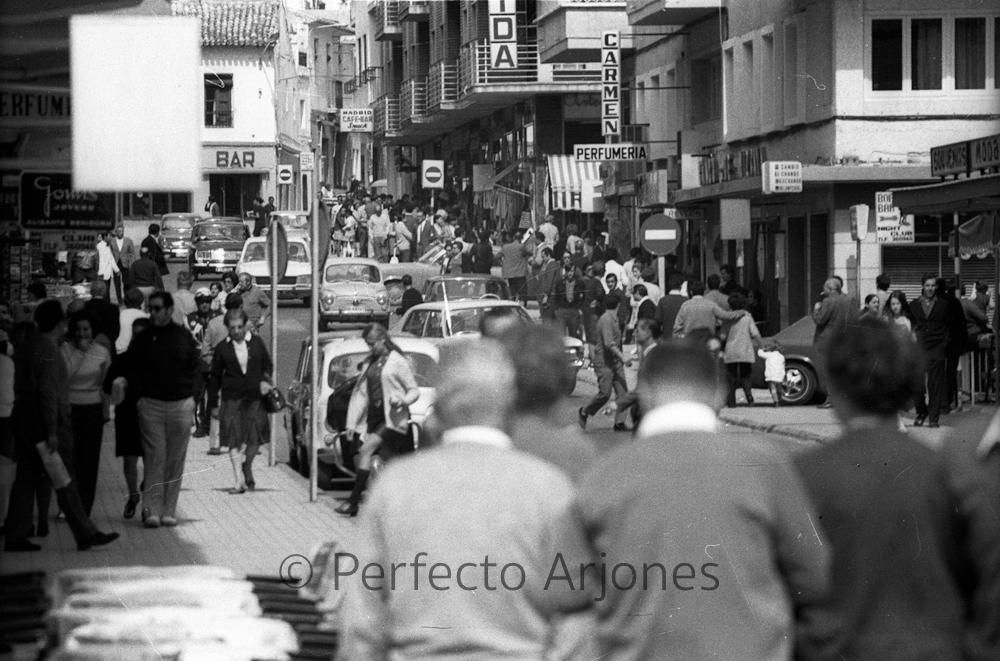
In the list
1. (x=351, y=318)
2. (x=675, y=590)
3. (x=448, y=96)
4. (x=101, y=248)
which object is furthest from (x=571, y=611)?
(x=448, y=96)

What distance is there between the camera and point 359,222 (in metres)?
45.9

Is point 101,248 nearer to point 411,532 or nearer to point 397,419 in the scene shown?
point 397,419

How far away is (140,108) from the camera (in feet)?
31.3

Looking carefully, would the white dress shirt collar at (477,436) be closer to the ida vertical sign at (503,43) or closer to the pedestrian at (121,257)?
the pedestrian at (121,257)

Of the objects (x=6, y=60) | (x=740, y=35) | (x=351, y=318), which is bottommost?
(x=351, y=318)

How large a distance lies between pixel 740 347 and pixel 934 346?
3.11 m

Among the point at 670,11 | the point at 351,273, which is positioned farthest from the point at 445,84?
the point at 351,273

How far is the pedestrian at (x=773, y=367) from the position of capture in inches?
940

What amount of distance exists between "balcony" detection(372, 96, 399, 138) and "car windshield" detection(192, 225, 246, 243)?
64.1ft

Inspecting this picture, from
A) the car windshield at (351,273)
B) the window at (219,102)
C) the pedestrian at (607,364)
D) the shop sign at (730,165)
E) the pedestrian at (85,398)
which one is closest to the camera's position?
the pedestrian at (85,398)

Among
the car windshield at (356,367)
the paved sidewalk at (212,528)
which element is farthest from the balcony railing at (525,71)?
the paved sidewalk at (212,528)

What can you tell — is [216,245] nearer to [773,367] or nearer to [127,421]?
[773,367]

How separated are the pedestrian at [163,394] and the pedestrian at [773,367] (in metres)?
11.2

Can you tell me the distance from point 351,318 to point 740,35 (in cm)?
912
